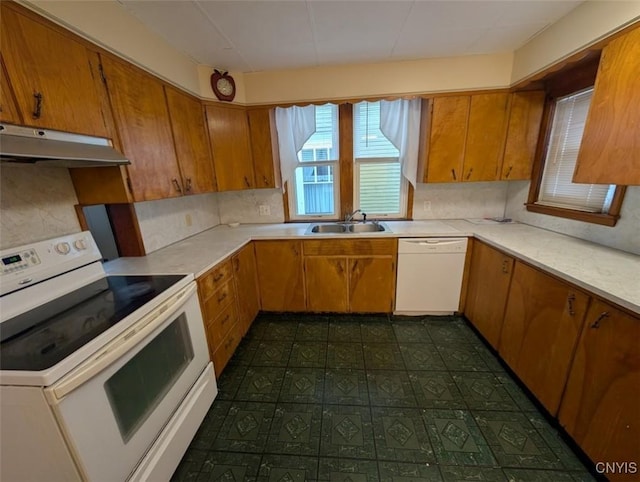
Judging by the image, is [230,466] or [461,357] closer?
[230,466]

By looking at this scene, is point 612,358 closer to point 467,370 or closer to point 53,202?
point 467,370

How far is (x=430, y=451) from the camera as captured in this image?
135 cm

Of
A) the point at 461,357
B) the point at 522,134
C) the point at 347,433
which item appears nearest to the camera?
the point at 347,433

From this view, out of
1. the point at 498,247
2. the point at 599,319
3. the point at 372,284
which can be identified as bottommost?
the point at 372,284

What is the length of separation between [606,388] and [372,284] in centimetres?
156

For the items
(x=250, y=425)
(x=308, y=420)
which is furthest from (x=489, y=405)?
(x=250, y=425)

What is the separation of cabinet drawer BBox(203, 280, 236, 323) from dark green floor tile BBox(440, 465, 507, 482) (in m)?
1.57

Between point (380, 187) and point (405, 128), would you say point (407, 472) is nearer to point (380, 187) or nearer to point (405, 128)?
point (380, 187)

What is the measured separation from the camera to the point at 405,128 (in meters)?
2.54

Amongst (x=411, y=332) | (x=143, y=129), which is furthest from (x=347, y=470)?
(x=143, y=129)

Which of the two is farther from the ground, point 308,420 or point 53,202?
point 53,202

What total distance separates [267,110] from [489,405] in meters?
2.97

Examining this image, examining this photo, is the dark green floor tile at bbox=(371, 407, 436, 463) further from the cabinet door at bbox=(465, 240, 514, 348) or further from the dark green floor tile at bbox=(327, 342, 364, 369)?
the cabinet door at bbox=(465, 240, 514, 348)

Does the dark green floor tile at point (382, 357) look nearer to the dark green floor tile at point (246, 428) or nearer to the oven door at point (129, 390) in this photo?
the dark green floor tile at point (246, 428)
